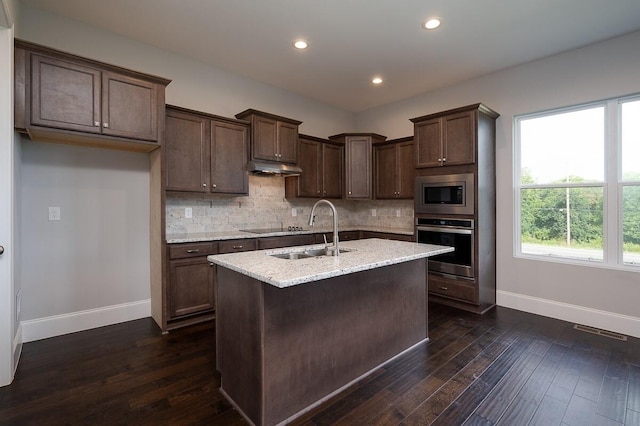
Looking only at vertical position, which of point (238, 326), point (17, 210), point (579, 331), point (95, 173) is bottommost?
point (579, 331)

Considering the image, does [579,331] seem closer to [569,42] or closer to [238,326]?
[569,42]

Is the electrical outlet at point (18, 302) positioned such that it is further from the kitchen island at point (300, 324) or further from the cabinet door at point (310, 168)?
the cabinet door at point (310, 168)

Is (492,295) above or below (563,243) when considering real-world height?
below

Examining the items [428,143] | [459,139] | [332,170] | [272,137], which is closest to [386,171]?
[332,170]

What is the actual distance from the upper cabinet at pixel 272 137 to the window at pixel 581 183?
293 cm

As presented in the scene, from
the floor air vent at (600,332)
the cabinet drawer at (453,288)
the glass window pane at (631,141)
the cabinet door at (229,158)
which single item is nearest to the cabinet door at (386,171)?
the cabinet drawer at (453,288)

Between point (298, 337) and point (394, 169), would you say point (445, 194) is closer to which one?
point (394, 169)

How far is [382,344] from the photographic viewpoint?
2.44m

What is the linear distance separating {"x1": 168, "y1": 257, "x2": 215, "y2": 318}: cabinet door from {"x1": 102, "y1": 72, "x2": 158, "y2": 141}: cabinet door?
1.33 m

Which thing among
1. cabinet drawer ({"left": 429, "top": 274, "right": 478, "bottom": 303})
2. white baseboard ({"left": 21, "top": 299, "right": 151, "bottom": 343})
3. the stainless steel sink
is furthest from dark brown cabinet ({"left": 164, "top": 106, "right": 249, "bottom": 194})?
cabinet drawer ({"left": 429, "top": 274, "right": 478, "bottom": 303})

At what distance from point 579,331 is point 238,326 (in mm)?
3384

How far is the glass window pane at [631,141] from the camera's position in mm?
3080

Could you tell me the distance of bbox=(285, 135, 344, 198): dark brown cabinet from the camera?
4.70 meters

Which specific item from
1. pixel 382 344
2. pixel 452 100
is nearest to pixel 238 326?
pixel 382 344
